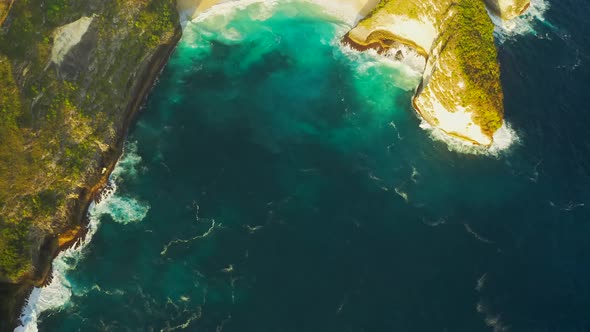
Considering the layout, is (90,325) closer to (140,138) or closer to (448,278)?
(140,138)

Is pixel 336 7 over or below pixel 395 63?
over

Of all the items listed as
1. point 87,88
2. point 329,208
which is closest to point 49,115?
point 87,88

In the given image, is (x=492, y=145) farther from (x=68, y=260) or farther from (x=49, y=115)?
(x=49, y=115)

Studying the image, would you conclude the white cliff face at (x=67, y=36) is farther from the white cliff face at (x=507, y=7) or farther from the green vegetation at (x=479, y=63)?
the white cliff face at (x=507, y=7)

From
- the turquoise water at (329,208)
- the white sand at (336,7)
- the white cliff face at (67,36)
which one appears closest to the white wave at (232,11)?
the white sand at (336,7)

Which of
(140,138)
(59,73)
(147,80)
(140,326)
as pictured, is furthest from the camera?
(147,80)

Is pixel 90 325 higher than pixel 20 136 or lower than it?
lower

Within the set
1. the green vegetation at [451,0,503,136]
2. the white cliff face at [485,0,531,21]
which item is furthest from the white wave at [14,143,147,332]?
the white cliff face at [485,0,531,21]

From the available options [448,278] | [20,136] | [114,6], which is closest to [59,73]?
[20,136]
